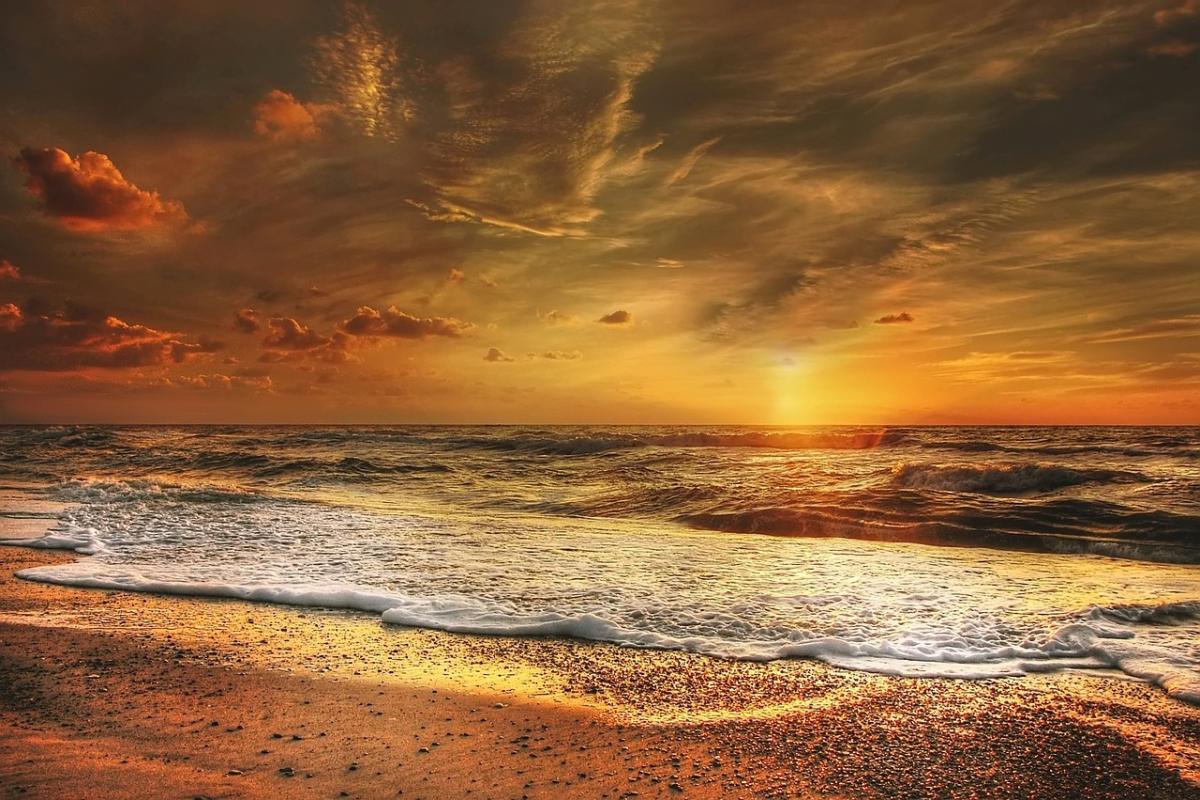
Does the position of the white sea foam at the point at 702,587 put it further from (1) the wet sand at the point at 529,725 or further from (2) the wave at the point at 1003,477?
(2) the wave at the point at 1003,477

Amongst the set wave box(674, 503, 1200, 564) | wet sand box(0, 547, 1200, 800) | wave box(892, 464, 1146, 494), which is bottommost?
wet sand box(0, 547, 1200, 800)

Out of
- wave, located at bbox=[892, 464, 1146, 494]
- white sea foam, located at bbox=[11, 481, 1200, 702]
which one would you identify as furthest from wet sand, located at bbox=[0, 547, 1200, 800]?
wave, located at bbox=[892, 464, 1146, 494]

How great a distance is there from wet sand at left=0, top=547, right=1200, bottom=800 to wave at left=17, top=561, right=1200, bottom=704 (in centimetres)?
24

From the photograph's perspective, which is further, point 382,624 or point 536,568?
point 536,568

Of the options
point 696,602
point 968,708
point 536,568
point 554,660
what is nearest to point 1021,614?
point 968,708

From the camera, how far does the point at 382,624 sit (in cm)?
677

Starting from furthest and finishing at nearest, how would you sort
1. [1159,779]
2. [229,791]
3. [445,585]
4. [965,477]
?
[965,477] < [445,585] < [1159,779] < [229,791]

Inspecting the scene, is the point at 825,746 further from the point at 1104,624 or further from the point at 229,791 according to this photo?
the point at 1104,624

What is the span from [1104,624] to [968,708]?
9.51ft

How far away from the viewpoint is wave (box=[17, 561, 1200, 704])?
18.2 ft

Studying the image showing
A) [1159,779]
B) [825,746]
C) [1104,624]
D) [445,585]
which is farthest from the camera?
[445,585]

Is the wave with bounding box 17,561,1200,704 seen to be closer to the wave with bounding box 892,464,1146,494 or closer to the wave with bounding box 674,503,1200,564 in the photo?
the wave with bounding box 674,503,1200,564

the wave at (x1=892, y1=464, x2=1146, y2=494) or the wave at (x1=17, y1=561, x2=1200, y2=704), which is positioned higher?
the wave at (x1=892, y1=464, x2=1146, y2=494)

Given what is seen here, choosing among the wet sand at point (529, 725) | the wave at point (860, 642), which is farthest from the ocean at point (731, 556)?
the wet sand at point (529, 725)
